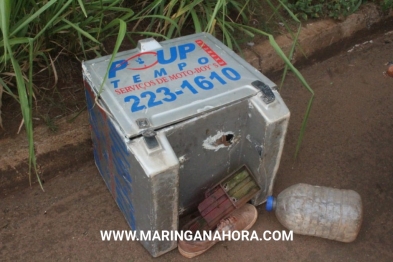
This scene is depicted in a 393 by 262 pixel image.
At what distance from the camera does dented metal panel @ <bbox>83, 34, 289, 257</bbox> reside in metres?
1.47

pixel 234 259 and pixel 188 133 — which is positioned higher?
pixel 188 133

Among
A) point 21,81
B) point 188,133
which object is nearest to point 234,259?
point 188,133

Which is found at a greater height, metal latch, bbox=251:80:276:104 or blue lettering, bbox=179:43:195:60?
blue lettering, bbox=179:43:195:60

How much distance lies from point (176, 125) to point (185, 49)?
17.8 inches

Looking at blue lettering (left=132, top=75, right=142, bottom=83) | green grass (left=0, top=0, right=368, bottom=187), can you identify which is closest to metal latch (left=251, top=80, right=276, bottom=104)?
green grass (left=0, top=0, right=368, bottom=187)

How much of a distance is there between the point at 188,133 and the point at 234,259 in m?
0.58

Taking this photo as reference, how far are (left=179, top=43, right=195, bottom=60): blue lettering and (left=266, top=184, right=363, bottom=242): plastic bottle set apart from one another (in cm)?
68

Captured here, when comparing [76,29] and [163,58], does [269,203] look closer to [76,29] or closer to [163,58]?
[163,58]

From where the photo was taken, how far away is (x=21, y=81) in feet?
5.20

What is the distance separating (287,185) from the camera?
208cm

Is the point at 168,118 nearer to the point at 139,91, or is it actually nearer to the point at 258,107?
the point at 139,91

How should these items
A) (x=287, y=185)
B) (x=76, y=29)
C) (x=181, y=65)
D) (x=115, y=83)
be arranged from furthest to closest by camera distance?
1. (x=287, y=185)
2. (x=76, y=29)
3. (x=181, y=65)
4. (x=115, y=83)

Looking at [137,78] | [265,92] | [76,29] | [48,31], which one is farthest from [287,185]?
[48,31]

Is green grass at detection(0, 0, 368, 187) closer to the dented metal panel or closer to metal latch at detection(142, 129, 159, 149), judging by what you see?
the dented metal panel
